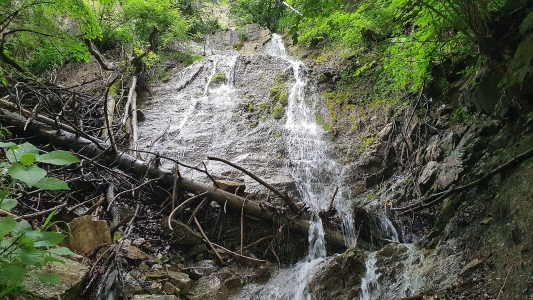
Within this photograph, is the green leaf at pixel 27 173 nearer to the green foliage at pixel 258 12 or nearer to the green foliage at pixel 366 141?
the green foliage at pixel 366 141

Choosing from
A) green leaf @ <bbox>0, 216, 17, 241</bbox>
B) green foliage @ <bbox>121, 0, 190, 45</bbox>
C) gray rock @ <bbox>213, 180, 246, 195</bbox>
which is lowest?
green leaf @ <bbox>0, 216, 17, 241</bbox>

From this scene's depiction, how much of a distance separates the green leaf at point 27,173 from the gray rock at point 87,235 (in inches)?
82.1

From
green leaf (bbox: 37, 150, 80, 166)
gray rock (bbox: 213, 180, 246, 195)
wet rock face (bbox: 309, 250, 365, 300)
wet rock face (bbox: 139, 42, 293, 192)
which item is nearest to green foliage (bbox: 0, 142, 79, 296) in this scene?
green leaf (bbox: 37, 150, 80, 166)

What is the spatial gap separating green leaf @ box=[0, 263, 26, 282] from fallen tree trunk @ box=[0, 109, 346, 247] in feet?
10.5

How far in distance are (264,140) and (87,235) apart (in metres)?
4.55

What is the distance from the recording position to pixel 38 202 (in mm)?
3596

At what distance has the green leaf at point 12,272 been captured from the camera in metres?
1.47

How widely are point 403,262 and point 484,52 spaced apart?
2618mm

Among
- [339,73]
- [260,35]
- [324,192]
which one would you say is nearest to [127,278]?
[324,192]

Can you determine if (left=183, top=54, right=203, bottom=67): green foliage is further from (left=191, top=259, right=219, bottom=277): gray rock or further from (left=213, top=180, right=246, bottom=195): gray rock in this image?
(left=191, top=259, right=219, bottom=277): gray rock

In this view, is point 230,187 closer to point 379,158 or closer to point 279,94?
point 379,158

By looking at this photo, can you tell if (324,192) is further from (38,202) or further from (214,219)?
(38,202)

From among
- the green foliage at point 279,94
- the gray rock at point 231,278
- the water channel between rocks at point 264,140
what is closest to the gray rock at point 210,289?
the gray rock at point 231,278

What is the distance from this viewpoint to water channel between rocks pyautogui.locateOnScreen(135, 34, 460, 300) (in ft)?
12.8
